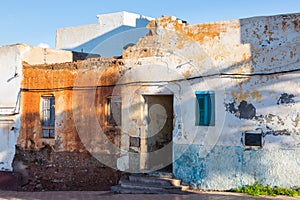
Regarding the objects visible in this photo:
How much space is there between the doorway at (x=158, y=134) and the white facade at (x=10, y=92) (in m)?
5.01

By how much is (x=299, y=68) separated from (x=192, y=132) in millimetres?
3327

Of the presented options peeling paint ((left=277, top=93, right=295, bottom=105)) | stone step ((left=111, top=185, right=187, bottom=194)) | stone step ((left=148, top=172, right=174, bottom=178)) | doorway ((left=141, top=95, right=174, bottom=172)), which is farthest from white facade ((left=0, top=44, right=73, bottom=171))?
peeling paint ((left=277, top=93, right=295, bottom=105))

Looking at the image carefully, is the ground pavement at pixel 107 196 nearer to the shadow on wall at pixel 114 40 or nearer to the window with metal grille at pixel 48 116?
the window with metal grille at pixel 48 116

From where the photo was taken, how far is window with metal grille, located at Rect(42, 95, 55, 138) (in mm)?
12852

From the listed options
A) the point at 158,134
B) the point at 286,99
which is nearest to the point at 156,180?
the point at 158,134

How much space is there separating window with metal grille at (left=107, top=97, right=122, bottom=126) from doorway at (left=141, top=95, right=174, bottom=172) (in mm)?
990

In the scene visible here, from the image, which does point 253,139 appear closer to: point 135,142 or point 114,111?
point 135,142

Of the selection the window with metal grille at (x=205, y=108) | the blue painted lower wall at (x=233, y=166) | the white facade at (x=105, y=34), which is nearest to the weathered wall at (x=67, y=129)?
the blue painted lower wall at (x=233, y=166)

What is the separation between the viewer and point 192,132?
10.4m

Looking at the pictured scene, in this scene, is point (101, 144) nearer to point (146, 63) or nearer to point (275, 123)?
point (146, 63)

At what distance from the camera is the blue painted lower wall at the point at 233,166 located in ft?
30.7

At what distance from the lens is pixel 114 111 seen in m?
11.9

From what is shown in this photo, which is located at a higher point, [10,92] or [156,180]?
[10,92]

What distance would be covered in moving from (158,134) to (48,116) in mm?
4090
